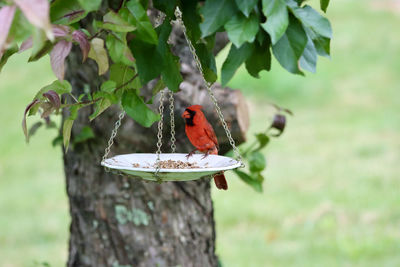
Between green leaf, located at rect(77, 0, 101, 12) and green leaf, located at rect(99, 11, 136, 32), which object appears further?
green leaf, located at rect(99, 11, 136, 32)

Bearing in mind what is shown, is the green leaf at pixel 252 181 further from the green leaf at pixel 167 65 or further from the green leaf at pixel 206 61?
the green leaf at pixel 167 65

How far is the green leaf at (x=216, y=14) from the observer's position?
3.67 feet

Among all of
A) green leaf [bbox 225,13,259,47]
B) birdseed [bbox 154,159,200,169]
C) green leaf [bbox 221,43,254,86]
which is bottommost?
birdseed [bbox 154,159,200,169]

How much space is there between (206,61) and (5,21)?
0.68m

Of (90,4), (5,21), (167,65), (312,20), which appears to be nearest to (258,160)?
(167,65)

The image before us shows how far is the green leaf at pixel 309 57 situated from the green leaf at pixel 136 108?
0.41 m

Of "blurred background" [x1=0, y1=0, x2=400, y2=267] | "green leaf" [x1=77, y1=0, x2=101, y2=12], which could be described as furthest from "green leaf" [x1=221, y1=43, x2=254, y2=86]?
"blurred background" [x1=0, y1=0, x2=400, y2=267]

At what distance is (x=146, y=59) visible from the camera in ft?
4.07

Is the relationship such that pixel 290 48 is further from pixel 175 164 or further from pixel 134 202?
pixel 134 202

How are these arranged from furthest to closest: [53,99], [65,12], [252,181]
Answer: [252,181], [53,99], [65,12]

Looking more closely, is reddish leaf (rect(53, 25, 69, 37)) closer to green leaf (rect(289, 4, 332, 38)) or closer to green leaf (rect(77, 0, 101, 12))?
green leaf (rect(77, 0, 101, 12))

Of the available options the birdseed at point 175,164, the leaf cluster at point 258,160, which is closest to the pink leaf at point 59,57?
the birdseed at point 175,164

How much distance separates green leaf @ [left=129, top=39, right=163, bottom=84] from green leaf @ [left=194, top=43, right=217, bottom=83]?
242 millimetres

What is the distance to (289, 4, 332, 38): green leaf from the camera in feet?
3.85
